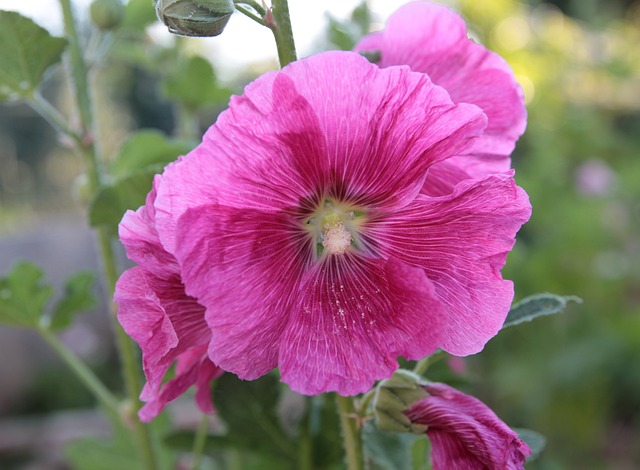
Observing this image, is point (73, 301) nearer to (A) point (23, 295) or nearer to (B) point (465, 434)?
(A) point (23, 295)

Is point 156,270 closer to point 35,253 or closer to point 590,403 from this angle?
point 590,403

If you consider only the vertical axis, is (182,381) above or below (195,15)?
below

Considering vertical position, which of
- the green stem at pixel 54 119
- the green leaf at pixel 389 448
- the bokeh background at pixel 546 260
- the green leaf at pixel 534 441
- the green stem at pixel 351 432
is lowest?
the bokeh background at pixel 546 260

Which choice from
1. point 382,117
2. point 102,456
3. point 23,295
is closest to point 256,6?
point 382,117

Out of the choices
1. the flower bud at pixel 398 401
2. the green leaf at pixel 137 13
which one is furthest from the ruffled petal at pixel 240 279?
the green leaf at pixel 137 13

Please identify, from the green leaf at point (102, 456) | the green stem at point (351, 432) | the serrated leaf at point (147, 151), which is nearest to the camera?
the green stem at point (351, 432)

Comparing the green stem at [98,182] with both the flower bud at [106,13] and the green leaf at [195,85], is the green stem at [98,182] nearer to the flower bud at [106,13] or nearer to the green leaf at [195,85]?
the flower bud at [106,13]
